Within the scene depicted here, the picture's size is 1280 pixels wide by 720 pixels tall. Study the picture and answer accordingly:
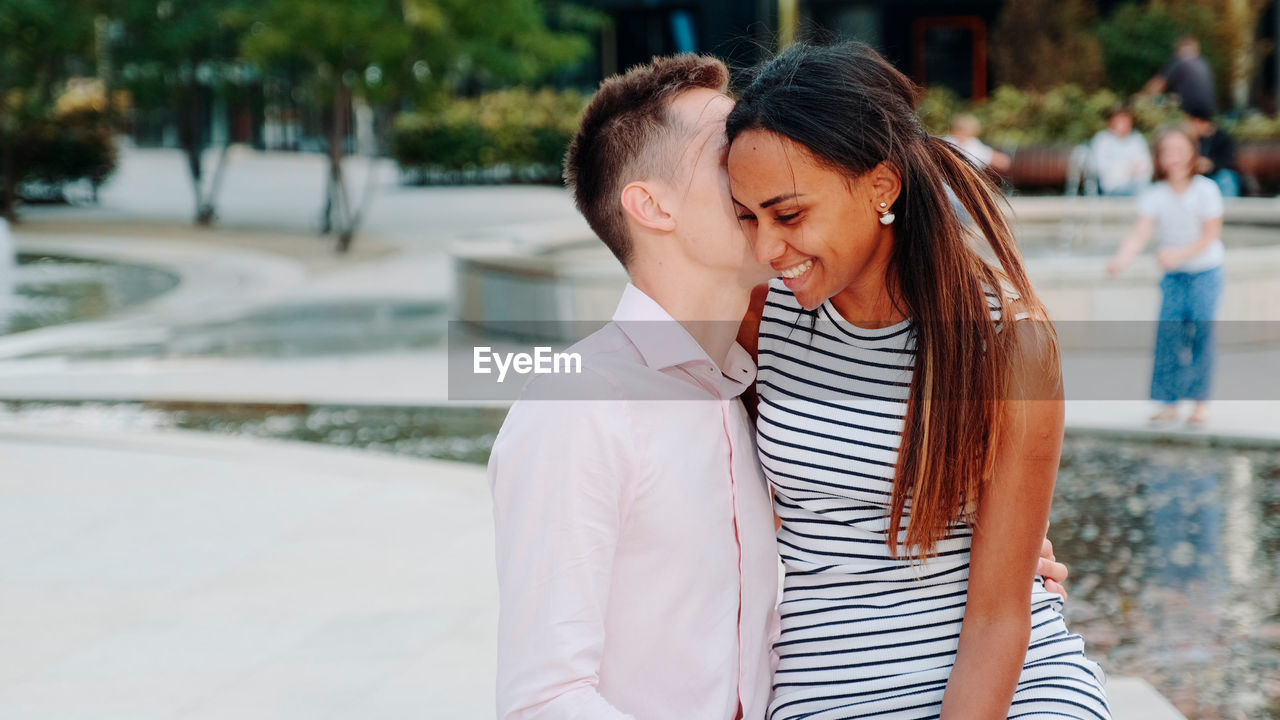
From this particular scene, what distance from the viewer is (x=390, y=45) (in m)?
20.5

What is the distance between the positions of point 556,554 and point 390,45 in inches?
760

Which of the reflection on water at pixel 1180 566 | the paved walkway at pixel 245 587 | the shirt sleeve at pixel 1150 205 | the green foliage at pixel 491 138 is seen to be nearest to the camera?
the paved walkway at pixel 245 587

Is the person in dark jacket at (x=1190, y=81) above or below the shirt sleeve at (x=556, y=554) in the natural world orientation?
above

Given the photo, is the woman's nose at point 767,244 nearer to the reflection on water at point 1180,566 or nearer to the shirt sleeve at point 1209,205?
the reflection on water at point 1180,566

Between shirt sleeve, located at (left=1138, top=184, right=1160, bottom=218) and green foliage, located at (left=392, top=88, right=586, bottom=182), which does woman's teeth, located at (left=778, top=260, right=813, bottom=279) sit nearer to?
shirt sleeve, located at (left=1138, top=184, right=1160, bottom=218)

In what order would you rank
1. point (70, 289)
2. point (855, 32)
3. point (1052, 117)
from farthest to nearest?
point (855, 32) → point (1052, 117) → point (70, 289)

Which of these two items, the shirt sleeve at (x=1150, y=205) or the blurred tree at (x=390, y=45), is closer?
the shirt sleeve at (x=1150, y=205)

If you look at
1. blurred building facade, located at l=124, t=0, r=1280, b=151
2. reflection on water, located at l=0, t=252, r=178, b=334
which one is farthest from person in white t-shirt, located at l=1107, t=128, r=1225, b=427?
blurred building facade, located at l=124, t=0, r=1280, b=151

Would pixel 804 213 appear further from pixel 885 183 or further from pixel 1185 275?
pixel 1185 275

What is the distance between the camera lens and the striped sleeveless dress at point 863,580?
236 cm

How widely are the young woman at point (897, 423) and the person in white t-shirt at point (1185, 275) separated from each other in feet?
22.9

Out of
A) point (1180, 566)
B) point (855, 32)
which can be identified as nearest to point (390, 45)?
point (1180, 566)

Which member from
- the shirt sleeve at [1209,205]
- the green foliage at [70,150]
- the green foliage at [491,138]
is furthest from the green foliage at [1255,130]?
the green foliage at [70,150]

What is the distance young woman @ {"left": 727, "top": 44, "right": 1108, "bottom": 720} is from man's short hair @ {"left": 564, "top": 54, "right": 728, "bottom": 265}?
112mm
